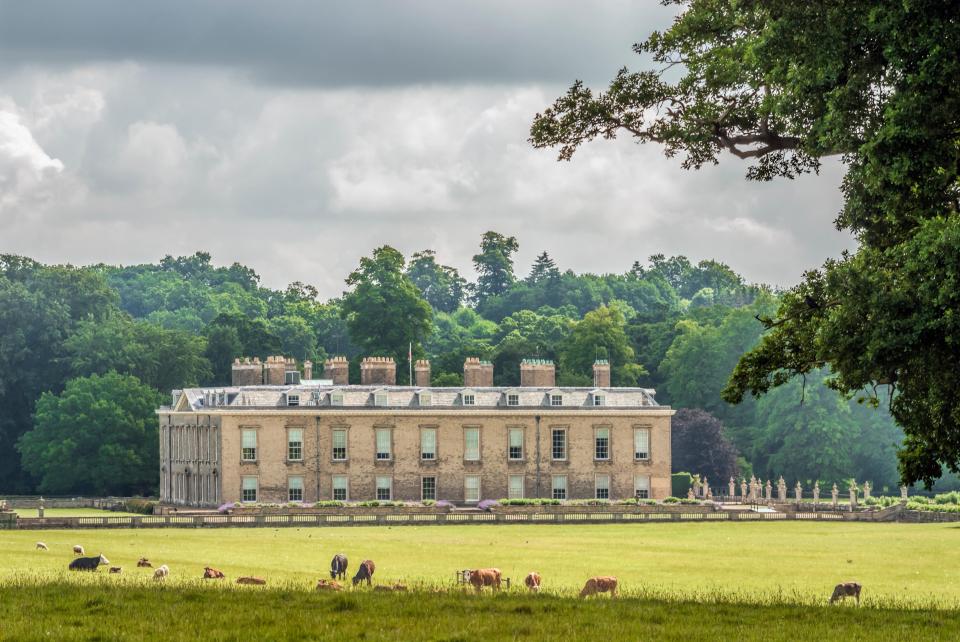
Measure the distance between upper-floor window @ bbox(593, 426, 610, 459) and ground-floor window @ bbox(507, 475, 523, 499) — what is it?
328 centimetres

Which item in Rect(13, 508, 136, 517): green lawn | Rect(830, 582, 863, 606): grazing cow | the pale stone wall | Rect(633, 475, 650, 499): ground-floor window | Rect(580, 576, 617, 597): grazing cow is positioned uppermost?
the pale stone wall

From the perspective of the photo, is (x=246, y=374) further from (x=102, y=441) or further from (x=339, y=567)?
(x=339, y=567)

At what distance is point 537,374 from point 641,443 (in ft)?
18.5

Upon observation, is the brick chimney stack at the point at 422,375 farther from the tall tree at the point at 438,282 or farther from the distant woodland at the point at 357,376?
the tall tree at the point at 438,282

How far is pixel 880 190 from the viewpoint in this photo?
23688mm

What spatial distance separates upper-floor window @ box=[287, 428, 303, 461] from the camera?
2840 inches

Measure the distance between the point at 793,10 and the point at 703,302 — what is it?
160 metres

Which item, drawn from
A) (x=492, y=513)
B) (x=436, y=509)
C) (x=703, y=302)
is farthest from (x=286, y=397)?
(x=703, y=302)

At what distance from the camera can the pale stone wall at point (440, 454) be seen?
71.7 metres

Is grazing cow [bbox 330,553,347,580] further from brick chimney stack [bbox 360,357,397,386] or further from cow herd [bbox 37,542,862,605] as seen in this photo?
brick chimney stack [bbox 360,357,397,386]

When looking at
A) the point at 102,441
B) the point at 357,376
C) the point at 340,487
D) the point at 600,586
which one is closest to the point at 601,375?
the point at 340,487

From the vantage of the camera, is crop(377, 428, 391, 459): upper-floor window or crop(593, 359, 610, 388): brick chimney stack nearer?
crop(377, 428, 391, 459): upper-floor window

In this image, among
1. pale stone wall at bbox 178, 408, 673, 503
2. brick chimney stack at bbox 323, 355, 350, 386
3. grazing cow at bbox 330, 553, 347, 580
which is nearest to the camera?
grazing cow at bbox 330, 553, 347, 580

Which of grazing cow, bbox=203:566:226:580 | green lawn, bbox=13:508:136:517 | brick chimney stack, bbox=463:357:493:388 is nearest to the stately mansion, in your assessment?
brick chimney stack, bbox=463:357:493:388
